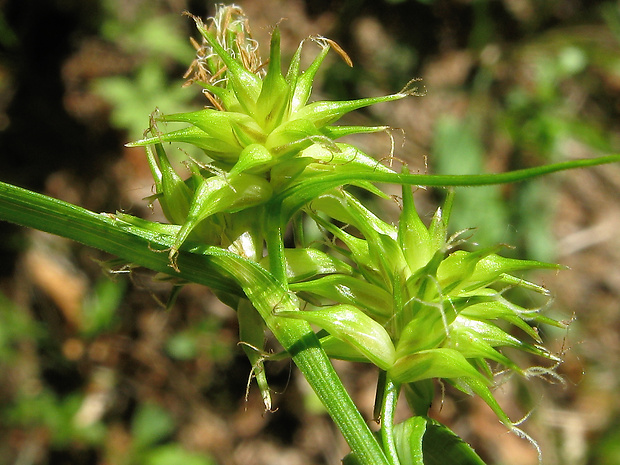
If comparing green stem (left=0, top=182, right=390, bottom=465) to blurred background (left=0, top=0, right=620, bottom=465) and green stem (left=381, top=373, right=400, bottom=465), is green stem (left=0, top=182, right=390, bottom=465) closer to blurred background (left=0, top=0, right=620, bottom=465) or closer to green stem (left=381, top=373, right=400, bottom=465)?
green stem (left=381, top=373, right=400, bottom=465)

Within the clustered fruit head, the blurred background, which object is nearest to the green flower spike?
the clustered fruit head

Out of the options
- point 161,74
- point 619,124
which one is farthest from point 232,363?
point 619,124

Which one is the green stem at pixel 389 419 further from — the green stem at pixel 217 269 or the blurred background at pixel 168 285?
the blurred background at pixel 168 285

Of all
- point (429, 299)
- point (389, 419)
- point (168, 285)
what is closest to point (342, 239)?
point (429, 299)

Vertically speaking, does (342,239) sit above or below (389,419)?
above

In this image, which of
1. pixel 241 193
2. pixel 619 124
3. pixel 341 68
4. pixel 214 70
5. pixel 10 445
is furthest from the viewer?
pixel 619 124

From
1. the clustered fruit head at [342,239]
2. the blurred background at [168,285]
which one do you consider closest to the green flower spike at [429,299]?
the clustered fruit head at [342,239]

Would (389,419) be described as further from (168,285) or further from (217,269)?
(168,285)

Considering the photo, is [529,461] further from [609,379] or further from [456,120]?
[456,120]
